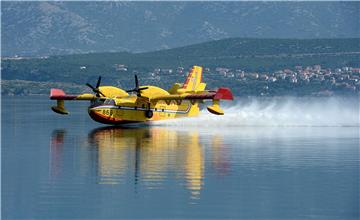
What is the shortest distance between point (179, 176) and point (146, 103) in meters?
41.6

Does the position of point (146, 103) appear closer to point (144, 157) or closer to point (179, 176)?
point (144, 157)

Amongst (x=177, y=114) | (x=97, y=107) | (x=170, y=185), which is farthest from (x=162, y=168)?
(x=177, y=114)

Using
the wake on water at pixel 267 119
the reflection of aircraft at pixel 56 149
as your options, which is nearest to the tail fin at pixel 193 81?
the wake on water at pixel 267 119

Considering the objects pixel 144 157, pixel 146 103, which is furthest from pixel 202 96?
pixel 144 157

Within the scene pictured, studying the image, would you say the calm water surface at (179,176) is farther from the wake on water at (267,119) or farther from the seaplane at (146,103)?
the wake on water at (267,119)

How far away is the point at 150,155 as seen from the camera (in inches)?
2657

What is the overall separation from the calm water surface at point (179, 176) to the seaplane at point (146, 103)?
269 inches

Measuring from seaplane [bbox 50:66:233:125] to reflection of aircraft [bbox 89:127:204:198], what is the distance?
2.15 m

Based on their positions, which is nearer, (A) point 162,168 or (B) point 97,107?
(A) point 162,168

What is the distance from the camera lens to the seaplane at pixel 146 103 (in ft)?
312

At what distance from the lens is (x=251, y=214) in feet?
151

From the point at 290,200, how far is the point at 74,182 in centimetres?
1088

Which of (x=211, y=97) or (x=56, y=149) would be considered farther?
(x=211, y=97)

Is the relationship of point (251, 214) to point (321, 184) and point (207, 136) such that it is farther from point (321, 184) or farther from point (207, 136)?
point (207, 136)
